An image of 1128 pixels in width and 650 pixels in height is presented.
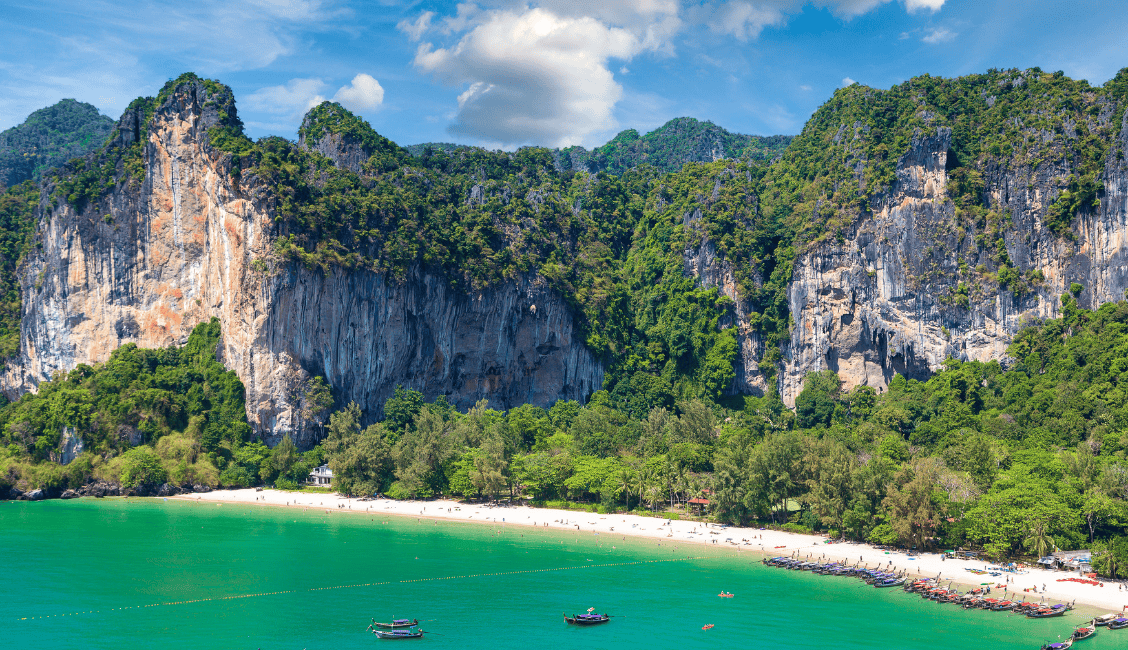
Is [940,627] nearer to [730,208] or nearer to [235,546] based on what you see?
[235,546]

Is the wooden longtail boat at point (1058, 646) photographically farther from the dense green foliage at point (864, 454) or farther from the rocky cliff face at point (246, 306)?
the rocky cliff face at point (246, 306)

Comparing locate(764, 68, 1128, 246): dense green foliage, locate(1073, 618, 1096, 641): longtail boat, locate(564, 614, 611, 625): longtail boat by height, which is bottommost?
locate(564, 614, 611, 625): longtail boat

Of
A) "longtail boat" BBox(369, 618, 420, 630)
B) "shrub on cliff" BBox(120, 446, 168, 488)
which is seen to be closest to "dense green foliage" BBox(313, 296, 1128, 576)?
"shrub on cliff" BBox(120, 446, 168, 488)

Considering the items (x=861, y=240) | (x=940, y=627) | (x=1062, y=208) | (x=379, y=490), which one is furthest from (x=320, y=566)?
(x=1062, y=208)

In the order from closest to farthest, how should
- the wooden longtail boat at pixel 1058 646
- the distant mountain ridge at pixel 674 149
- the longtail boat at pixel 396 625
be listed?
1. the wooden longtail boat at pixel 1058 646
2. the longtail boat at pixel 396 625
3. the distant mountain ridge at pixel 674 149

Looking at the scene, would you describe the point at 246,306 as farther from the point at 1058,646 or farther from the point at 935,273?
the point at 1058,646

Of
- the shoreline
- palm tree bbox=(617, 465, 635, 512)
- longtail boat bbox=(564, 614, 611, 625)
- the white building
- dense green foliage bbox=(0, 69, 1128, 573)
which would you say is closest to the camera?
longtail boat bbox=(564, 614, 611, 625)

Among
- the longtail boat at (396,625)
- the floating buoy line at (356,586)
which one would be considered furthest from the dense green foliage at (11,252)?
the longtail boat at (396,625)

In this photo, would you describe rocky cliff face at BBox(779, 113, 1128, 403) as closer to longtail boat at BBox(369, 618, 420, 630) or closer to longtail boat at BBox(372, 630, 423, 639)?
longtail boat at BBox(369, 618, 420, 630)
